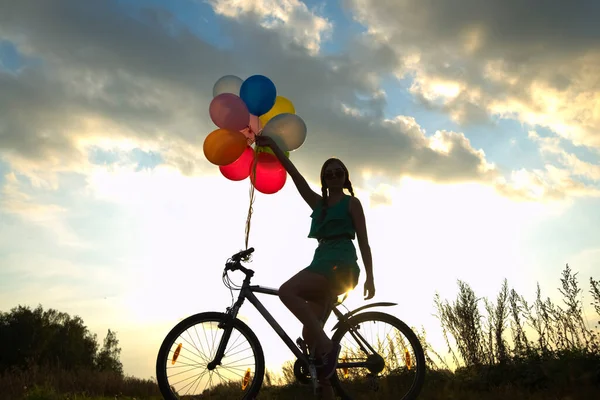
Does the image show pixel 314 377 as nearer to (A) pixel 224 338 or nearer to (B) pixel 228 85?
(A) pixel 224 338

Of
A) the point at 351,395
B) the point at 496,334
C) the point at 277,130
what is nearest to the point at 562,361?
the point at 496,334

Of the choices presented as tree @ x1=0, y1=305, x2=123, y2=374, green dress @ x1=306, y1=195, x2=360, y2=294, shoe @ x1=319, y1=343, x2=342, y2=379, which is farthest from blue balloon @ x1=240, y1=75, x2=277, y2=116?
tree @ x1=0, y1=305, x2=123, y2=374

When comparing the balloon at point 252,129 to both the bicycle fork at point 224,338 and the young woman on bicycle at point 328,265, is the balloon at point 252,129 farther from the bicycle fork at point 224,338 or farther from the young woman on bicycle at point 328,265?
the bicycle fork at point 224,338

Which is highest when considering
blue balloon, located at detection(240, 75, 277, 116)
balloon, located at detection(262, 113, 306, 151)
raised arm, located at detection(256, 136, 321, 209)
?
blue balloon, located at detection(240, 75, 277, 116)

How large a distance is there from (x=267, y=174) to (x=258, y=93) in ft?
3.07

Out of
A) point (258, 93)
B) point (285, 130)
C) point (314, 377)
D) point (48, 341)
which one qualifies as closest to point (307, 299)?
point (314, 377)

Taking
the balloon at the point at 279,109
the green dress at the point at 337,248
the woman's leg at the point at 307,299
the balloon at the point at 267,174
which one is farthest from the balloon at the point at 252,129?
the woman's leg at the point at 307,299

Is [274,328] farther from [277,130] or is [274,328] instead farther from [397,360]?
[277,130]

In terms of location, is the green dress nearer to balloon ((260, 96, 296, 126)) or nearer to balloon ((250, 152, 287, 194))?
balloon ((250, 152, 287, 194))

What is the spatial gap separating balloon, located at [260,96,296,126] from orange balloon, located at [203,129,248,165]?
1.74 feet

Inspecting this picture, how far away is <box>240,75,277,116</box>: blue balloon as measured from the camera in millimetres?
5859

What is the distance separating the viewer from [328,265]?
454 centimetres

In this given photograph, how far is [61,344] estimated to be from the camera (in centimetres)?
3020

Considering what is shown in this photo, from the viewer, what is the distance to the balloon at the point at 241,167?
5941mm
